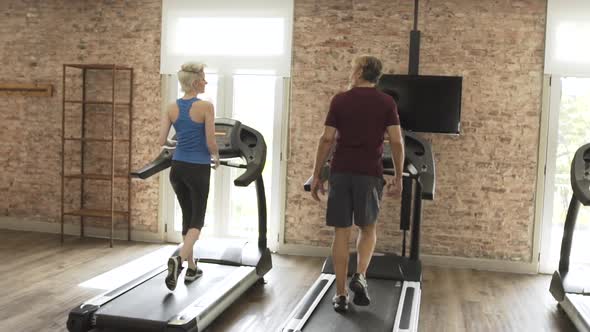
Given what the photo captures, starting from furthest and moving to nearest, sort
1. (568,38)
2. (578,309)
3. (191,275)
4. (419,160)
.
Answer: (568,38)
(419,160)
(191,275)
(578,309)

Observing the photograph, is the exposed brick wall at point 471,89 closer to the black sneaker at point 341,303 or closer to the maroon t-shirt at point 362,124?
the black sneaker at point 341,303

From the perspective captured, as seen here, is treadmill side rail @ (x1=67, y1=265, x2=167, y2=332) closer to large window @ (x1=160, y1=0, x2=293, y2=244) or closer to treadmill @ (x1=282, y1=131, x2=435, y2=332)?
treadmill @ (x1=282, y1=131, x2=435, y2=332)

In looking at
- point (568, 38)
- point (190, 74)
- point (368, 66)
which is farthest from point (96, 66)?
point (568, 38)

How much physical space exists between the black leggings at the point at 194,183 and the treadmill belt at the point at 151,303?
516 millimetres

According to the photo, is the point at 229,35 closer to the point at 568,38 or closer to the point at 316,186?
the point at 316,186

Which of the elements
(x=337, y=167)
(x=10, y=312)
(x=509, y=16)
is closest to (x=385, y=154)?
(x=337, y=167)

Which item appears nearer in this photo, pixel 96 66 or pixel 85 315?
pixel 85 315

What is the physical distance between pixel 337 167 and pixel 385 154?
59.7 inches

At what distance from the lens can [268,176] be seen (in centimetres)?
715

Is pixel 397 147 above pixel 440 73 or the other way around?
the other way around

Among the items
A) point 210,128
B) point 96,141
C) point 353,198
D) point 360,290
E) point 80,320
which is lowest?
point 80,320

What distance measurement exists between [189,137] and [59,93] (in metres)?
3.97

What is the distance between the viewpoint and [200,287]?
4762mm

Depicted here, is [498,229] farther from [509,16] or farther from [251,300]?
[251,300]
